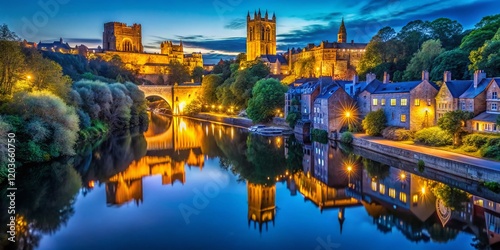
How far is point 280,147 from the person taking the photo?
1151 inches

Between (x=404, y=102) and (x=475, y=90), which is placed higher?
(x=475, y=90)

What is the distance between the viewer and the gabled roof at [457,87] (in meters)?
24.4

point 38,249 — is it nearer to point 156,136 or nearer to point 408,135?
point 408,135

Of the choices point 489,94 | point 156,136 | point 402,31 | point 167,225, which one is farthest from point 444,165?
point 402,31

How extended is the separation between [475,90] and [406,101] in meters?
4.65

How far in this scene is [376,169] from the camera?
67.1 feet

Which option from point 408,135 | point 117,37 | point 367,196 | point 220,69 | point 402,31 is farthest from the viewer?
point 117,37

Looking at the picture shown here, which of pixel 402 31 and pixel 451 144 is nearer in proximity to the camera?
pixel 451 144

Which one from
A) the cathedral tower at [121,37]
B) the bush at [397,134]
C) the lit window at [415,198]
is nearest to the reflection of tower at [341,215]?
the lit window at [415,198]

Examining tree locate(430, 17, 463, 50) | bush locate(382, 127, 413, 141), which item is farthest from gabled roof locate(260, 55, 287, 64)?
bush locate(382, 127, 413, 141)

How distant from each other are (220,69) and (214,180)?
184ft

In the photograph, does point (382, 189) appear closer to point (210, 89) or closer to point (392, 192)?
point (392, 192)

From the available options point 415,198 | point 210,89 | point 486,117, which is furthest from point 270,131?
point 210,89

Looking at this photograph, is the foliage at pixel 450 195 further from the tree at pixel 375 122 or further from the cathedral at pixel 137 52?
the cathedral at pixel 137 52
